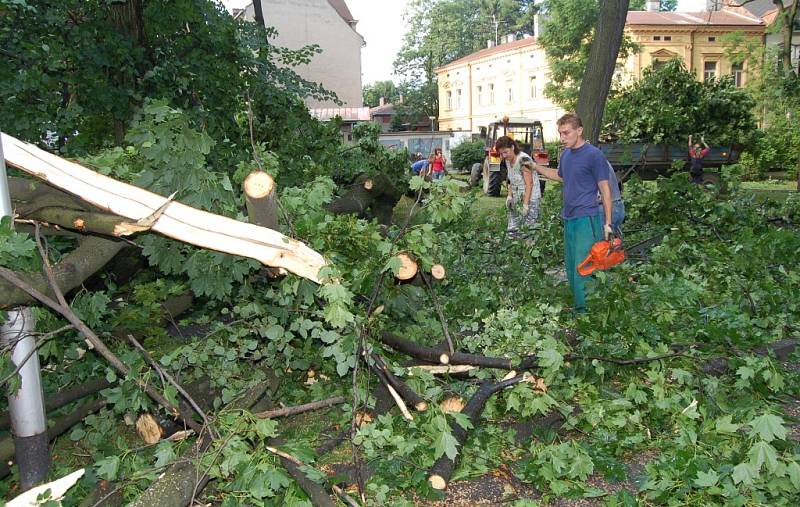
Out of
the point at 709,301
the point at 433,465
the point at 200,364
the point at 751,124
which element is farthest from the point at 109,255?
the point at 751,124

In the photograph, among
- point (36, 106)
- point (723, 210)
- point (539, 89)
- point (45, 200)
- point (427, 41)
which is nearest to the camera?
point (45, 200)

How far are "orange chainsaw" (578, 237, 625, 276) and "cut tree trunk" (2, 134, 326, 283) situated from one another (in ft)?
8.39

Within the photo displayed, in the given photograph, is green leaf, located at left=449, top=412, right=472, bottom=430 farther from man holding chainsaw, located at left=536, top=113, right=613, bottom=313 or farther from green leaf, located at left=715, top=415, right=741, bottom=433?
man holding chainsaw, located at left=536, top=113, right=613, bottom=313

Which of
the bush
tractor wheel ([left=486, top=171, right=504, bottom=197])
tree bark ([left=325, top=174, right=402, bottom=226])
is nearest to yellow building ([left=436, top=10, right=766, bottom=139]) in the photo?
the bush

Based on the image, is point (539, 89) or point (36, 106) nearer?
point (36, 106)

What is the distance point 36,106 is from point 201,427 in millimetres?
4187

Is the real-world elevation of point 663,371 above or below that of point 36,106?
below

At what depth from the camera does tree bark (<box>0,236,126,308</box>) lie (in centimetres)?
287

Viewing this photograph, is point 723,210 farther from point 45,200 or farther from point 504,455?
point 45,200

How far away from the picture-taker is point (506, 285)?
233 inches

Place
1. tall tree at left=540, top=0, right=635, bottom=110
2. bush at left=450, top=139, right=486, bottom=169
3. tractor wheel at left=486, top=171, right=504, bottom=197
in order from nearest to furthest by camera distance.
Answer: tractor wheel at left=486, top=171, right=504, bottom=197, tall tree at left=540, top=0, right=635, bottom=110, bush at left=450, top=139, right=486, bottom=169

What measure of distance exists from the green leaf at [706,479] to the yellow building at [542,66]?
79.2 feet

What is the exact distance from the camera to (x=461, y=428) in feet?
10.6

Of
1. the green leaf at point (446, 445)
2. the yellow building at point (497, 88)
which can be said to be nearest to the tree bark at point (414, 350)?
the green leaf at point (446, 445)
